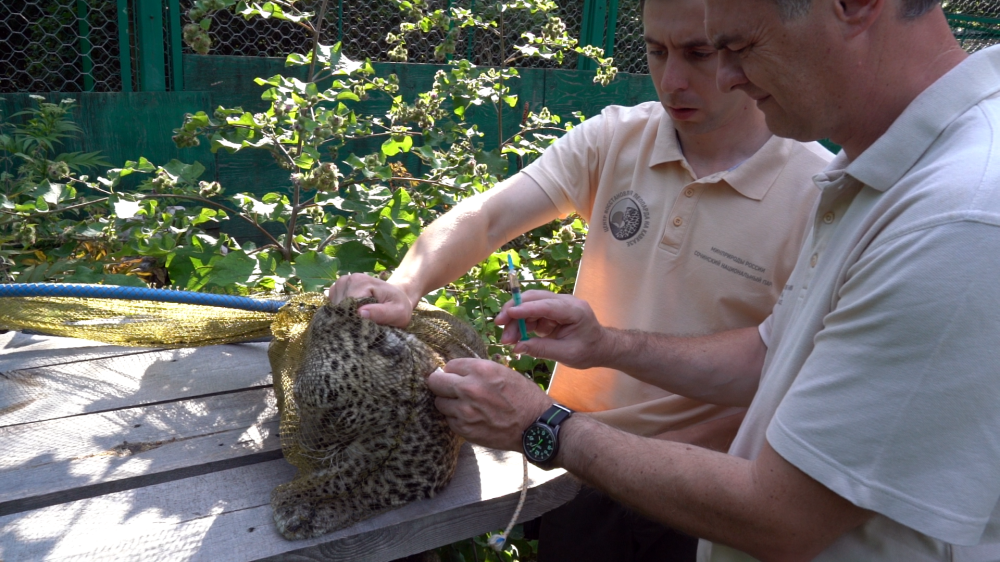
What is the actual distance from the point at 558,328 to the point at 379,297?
19.3 inches

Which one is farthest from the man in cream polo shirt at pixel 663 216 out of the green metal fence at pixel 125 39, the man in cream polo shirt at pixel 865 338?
the green metal fence at pixel 125 39

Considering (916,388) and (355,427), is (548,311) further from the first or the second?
(916,388)

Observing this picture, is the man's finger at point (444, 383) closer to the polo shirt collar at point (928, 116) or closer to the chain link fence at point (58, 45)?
the polo shirt collar at point (928, 116)

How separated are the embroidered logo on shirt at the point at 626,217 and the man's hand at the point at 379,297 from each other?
2.22ft

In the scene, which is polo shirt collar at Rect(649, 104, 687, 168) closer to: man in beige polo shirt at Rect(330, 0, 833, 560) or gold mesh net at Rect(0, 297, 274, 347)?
man in beige polo shirt at Rect(330, 0, 833, 560)

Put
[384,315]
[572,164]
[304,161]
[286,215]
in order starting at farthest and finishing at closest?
[286,215]
[304,161]
[572,164]
[384,315]

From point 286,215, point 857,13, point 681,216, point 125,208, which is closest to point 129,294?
point 125,208

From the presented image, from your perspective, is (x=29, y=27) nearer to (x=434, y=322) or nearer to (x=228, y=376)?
(x=228, y=376)

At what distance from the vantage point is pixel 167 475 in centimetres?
163

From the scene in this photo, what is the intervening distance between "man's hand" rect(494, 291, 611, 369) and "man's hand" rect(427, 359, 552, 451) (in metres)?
0.27

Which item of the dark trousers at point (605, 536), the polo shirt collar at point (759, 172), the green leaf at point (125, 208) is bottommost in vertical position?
the dark trousers at point (605, 536)

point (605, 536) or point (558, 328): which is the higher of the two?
point (558, 328)

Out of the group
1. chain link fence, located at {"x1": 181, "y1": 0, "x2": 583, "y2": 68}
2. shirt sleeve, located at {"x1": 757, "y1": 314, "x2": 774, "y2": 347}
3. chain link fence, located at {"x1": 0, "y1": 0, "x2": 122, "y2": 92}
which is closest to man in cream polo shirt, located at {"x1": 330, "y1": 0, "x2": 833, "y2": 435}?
shirt sleeve, located at {"x1": 757, "y1": 314, "x2": 774, "y2": 347}

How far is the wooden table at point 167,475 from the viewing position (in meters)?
1.44
